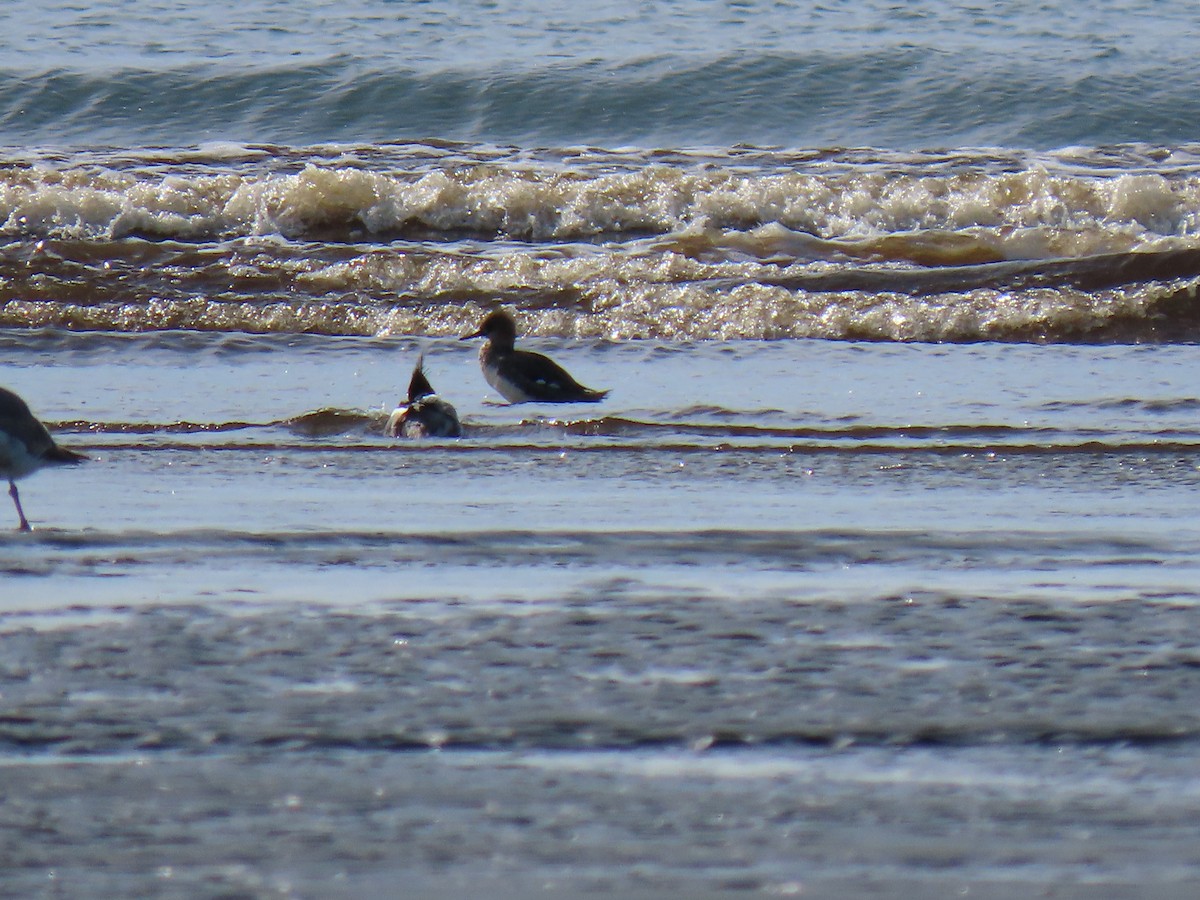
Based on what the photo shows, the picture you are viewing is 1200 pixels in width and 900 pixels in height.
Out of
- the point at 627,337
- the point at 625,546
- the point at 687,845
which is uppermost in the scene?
the point at 687,845

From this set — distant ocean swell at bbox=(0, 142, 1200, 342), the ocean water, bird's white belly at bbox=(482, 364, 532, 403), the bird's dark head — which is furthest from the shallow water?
distant ocean swell at bbox=(0, 142, 1200, 342)

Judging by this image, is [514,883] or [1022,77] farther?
[1022,77]

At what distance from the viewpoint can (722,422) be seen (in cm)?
622

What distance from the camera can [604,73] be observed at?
16422mm

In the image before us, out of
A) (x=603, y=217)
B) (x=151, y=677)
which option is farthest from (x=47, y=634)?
(x=603, y=217)

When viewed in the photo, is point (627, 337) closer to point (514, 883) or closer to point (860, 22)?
point (514, 883)

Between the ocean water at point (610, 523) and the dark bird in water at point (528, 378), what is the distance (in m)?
0.18

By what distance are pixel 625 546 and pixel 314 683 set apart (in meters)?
1.19

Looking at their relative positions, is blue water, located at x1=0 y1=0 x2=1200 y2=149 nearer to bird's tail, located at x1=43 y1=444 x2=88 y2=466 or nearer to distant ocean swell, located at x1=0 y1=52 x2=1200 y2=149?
distant ocean swell, located at x1=0 y1=52 x2=1200 y2=149

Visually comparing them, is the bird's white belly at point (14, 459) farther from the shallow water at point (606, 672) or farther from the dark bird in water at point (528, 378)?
the dark bird in water at point (528, 378)

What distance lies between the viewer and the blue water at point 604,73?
596 inches

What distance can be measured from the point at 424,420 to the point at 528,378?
107 centimetres

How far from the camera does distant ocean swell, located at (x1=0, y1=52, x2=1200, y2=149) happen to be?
49.2ft

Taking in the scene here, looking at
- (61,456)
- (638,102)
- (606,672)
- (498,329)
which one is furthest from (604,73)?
(606,672)
